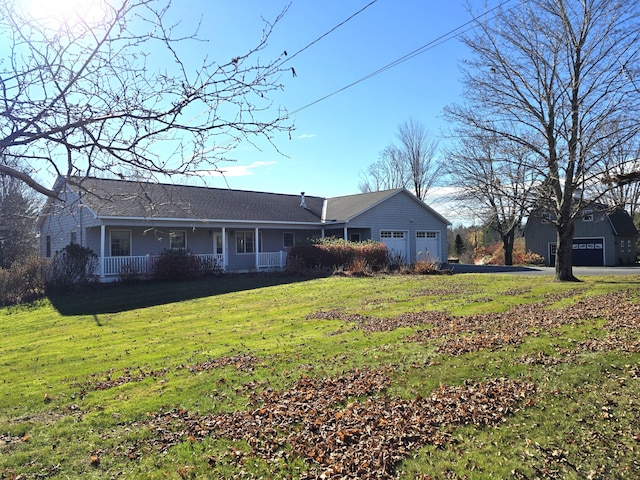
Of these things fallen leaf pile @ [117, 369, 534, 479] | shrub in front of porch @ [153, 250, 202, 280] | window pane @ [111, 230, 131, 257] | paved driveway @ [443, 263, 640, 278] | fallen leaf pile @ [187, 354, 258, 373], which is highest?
window pane @ [111, 230, 131, 257]

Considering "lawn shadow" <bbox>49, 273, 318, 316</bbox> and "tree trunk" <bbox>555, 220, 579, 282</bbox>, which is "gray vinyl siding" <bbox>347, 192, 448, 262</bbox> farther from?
"tree trunk" <bbox>555, 220, 579, 282</bbox>

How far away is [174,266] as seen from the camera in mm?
20109

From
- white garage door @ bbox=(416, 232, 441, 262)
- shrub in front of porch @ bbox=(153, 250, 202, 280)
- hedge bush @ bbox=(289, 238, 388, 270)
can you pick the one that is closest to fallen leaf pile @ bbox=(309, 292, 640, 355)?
shrub in front of porch @ bbox=(153, 250, 202, 280)

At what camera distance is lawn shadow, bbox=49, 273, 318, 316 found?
14836 millimetres

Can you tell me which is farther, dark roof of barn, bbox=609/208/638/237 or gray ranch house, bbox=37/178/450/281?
dark roof of barn, bbox=609/208/638/237

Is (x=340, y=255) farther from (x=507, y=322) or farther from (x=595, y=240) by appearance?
(x=595, y=240)

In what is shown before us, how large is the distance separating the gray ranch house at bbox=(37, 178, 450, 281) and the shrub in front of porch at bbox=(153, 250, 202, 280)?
22.1 inches

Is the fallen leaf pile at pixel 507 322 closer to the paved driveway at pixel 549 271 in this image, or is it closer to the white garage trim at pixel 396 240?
the paved driveway at pixel 549 271

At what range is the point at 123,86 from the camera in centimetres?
309

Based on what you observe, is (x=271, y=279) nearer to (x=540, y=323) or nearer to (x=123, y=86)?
(x=540, y=323)

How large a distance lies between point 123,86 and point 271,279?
694 inches

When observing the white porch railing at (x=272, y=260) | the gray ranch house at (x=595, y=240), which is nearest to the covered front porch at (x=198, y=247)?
the white porch railing at (x=272, y=260)

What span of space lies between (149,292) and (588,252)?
33.5 m

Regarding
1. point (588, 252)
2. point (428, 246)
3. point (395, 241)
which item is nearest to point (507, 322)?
point (395, 241)
